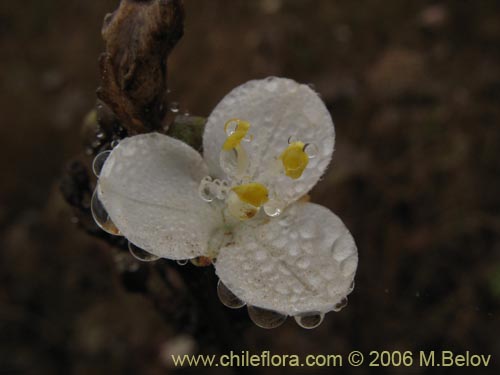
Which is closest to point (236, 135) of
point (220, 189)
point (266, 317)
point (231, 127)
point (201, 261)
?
point (231, 127)

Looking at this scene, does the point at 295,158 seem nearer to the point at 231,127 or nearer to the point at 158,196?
the point at 231,127

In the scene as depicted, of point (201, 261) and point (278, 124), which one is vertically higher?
point (278, 124)

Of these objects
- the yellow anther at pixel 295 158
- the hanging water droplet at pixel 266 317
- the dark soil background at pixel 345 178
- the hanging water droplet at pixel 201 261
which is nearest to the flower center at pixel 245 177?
the yellow anther at pixel 295 158

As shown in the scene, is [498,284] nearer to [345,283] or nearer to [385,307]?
[385,307]

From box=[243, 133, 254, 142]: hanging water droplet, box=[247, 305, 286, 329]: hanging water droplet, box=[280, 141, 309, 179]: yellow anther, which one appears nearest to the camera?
box=[247, 305, 286, 329]: hanging water droplet

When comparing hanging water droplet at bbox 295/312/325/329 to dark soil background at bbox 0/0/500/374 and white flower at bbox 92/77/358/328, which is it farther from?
dark soil background at bbox 0/0/500/374

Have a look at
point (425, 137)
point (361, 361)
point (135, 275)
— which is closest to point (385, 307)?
point (361, 361)

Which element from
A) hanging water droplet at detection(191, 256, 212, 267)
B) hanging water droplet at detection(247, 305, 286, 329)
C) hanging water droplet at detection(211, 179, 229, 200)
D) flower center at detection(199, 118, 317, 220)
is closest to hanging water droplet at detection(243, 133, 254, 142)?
flower center at detection(199, 118, 317, 220)
